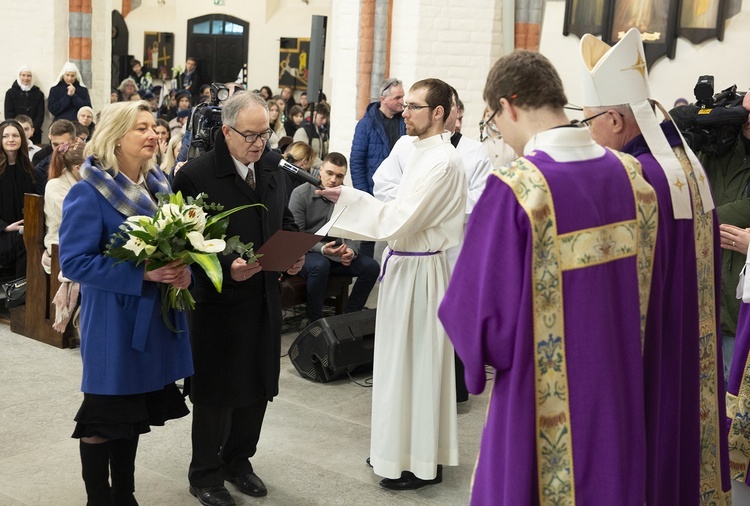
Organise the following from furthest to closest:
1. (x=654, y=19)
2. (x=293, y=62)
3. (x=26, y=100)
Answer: (x=293, y=62), (x=26, y=100), (x=654, y=19)

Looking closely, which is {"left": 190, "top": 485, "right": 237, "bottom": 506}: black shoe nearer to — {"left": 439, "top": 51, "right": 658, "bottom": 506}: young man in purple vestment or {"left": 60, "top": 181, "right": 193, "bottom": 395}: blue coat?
{"left": 60, "top": 181, "right": 193, "bottom": 395}: blue coat

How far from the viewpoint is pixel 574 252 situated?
2.56 meters

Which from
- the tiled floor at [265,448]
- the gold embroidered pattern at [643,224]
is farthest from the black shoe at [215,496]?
the gold embroidered pattern at [643,224]

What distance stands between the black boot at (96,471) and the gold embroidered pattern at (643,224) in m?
2.08

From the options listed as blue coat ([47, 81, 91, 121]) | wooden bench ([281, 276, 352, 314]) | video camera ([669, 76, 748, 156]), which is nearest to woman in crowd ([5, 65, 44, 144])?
blue coat ([47, 81, 91, 121])

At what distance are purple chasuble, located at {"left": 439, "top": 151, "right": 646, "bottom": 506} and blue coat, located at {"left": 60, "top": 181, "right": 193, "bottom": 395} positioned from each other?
55.2 inches

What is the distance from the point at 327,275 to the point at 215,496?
10.3 ft

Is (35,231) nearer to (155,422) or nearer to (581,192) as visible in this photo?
(155,422)

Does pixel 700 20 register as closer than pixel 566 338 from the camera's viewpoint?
No

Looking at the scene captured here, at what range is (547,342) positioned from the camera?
2547 mm

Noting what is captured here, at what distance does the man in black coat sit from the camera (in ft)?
12.8

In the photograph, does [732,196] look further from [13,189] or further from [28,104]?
[28,104]

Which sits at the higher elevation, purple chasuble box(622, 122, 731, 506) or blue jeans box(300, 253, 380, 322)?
purple chasuble box(622, 122, 731, 506)

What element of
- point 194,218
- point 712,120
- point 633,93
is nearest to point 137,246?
point 194,218
